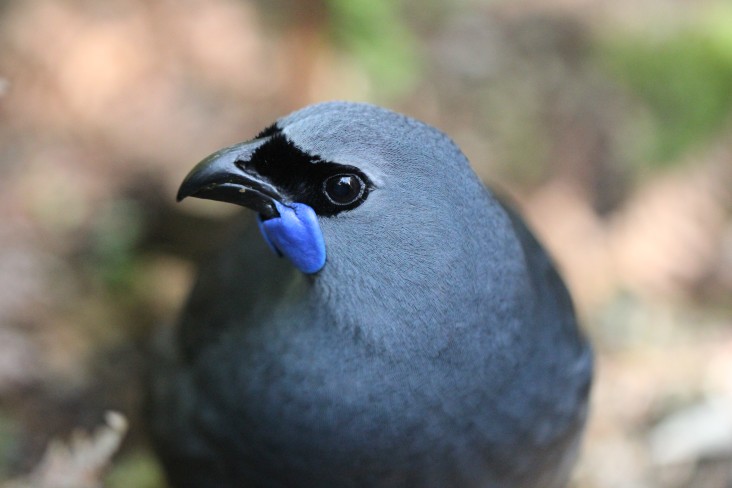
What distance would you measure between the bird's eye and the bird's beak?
131 mm

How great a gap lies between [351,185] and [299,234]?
0.62ft

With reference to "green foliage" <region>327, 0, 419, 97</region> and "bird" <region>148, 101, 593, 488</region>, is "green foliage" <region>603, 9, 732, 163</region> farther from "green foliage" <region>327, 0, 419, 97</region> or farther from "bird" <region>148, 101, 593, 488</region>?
"bird" <region>148, 101, 593, 488</region>

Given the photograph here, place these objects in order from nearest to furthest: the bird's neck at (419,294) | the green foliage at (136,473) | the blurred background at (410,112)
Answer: the bird's neck at (419,294), the green foliage at (136,473), the blurred background at (410,112)

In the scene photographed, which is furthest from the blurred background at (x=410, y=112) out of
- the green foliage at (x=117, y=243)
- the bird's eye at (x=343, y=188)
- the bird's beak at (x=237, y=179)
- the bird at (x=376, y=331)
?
the bird's eye at (x=343, y=188)

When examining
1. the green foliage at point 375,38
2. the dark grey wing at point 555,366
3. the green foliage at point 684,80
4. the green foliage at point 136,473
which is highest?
the green foliage at point 684,80

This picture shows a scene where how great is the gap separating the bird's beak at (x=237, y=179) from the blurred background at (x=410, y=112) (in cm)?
148

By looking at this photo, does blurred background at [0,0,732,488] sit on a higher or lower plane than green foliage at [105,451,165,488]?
higher

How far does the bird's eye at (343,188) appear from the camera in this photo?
2.21 m

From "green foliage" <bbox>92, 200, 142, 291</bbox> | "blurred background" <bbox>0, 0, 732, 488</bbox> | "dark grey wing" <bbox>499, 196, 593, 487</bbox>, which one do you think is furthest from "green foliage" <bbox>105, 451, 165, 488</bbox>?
"dark grey wing" <bbox>499, 196, 593, 487</bbox>

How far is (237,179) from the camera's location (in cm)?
227

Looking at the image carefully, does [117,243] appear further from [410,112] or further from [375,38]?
[410,112]

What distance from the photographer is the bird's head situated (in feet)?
7.20

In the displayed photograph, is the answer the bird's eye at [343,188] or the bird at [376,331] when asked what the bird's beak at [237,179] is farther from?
the bird's eye at [343,188]

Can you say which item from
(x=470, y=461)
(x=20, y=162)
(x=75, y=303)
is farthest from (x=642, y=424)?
(x=20, y=162)
